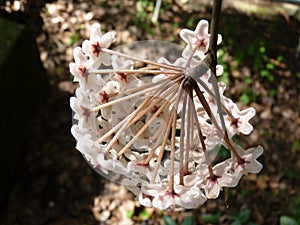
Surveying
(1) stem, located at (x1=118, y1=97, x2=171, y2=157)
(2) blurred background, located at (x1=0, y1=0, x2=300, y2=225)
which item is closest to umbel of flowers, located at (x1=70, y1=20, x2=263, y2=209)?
(1) stem, located at (x1=118, y1=97, x2=171, y2=157)

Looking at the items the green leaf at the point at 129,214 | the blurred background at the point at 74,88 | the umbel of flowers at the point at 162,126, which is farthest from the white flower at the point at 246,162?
the green leaf at the point at 129,214

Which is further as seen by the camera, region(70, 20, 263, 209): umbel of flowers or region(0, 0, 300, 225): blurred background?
region(0, 0, 300, 225): blurred background

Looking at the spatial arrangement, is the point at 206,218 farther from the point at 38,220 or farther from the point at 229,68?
the point at 229,68

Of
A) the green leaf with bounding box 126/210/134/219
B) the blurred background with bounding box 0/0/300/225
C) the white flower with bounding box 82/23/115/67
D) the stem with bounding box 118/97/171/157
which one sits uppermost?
the white flower with bounding box 82/23/115/67

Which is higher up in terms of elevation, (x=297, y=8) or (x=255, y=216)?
(x=297, y=8)

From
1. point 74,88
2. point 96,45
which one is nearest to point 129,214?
point 74,88

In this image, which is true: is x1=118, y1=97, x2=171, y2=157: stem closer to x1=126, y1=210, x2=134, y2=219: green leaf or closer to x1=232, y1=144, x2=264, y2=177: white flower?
x1=232, y1=144, x2=264, y2=177: white flower

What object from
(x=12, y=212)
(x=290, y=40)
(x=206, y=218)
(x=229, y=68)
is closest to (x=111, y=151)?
(x=206, y=218)
